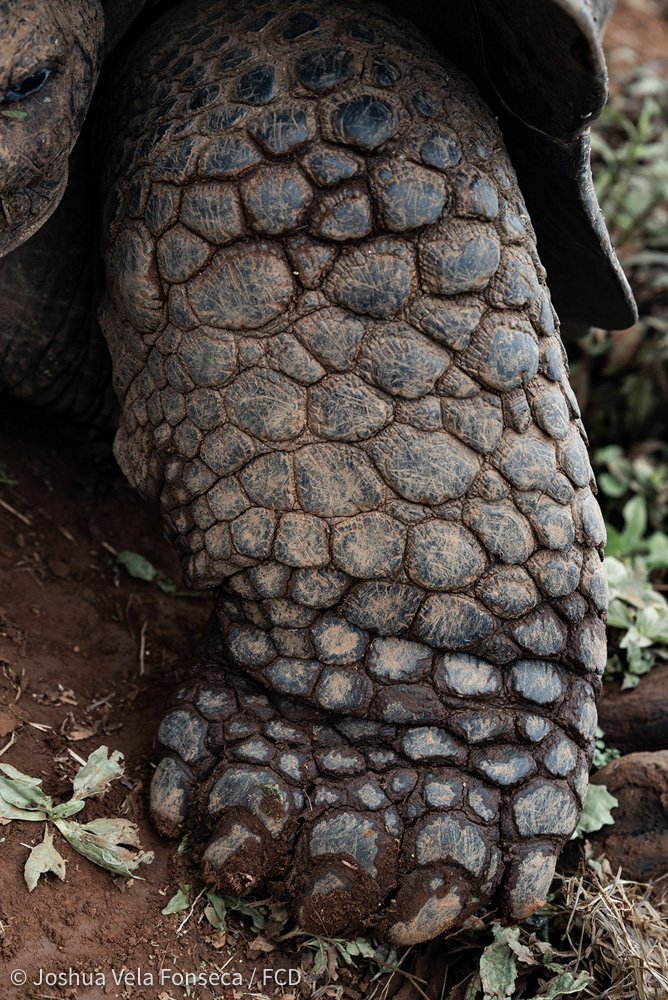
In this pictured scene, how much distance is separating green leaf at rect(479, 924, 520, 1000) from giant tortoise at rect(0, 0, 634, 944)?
0.09m

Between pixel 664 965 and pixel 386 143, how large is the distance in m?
1.41

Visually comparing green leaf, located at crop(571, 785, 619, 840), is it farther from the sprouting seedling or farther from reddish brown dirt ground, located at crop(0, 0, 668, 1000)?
the sprouting seedling

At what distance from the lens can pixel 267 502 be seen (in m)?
1.67

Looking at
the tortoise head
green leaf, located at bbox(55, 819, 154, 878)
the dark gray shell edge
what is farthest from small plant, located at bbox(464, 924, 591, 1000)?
the tortoise head

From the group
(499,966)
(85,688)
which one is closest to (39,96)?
(85,688)

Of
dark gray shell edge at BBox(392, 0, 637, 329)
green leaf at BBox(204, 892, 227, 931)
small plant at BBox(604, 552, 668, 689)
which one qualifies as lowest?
small plant at BBox(604, 552, 668, 689)

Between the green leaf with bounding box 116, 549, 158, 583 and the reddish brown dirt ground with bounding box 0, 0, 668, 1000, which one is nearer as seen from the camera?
the reddish brown dirt ground with bounding box 0, 0, 668, 1000

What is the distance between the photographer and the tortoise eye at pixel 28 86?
1552 millimetres

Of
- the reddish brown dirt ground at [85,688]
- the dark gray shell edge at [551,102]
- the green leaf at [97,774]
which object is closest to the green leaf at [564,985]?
the reddish brown dirt ground at [85,688]

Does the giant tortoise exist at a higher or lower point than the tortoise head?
lower

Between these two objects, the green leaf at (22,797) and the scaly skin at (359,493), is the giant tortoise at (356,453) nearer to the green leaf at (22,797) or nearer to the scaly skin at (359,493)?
the scaly skin at (359,493)

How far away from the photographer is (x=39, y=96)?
1.60 m

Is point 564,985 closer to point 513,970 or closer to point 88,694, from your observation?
point 513,970

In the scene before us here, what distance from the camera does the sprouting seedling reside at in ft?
5.30
